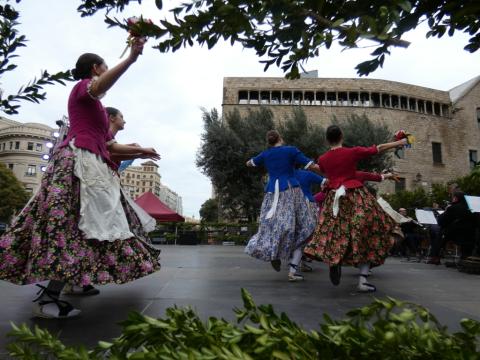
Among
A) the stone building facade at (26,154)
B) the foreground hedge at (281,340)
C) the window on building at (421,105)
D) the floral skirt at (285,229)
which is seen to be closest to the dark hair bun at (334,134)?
the floral skirt at (285,229)

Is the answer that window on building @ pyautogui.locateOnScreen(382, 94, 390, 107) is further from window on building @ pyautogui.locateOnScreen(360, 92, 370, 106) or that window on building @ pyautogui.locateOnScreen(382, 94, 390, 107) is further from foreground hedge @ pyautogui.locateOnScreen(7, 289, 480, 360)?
foreground hedge @ pyautogui.locateOnScreen(7, 289, 480, 360)

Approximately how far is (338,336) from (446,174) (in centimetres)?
4106

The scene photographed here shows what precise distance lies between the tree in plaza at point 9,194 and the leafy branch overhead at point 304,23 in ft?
150

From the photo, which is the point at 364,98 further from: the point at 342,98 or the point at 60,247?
the point at 60,247

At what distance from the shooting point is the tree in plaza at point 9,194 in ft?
133

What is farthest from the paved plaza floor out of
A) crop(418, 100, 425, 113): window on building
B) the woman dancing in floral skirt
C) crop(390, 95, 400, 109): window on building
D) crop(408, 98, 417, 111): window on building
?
crop(418, 100, 425, 113): window on building

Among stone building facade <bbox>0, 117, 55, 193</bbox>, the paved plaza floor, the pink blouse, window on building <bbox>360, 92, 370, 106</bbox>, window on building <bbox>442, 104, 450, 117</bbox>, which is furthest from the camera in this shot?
stone building facade <bbox>0, 117, 55, 193</bbox>

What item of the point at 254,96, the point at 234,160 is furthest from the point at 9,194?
the point at 234,160

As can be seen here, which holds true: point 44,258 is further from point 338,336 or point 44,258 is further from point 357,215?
point 357,215

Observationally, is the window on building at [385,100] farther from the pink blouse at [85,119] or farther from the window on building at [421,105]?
the pink blouse at [85,119]

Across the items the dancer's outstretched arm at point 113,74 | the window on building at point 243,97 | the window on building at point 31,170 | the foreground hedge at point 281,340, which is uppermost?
the window on building at point 243,97

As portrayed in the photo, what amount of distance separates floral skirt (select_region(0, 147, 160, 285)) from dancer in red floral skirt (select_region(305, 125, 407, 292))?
197 centimetres

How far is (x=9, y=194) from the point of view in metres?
41.0

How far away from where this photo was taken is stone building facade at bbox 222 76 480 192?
1398 inches
